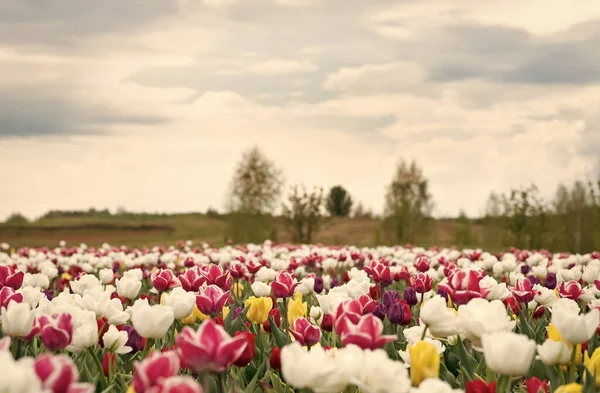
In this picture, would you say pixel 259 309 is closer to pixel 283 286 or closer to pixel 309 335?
pixel 283 286

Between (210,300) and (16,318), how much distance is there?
1215 millimetres

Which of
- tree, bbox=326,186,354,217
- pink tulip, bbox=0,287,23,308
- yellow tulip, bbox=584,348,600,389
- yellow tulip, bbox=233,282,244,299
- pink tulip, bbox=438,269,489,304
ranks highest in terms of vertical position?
tree, bbox=326,186,354,217

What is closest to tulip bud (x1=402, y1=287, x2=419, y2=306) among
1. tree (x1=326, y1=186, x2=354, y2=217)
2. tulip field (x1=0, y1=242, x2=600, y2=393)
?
tulip field (x1=0, y1=242, x2=600, y2=393)

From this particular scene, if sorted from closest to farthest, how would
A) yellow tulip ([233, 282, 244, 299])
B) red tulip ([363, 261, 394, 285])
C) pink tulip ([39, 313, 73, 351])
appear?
pink tulip ([39, 313, 73, 351]) → red tulip ([363, 261, 394, 285]) → yellow tulip ([233, 282, 244, 299])

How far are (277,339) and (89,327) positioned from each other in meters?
1.43

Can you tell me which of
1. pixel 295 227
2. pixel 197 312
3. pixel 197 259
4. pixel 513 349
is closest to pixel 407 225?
pixel 295 227

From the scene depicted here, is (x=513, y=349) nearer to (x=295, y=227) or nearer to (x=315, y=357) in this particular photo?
(x=315, y=357)

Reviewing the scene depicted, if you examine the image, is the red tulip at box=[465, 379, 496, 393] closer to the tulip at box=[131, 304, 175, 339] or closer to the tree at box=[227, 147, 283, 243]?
the tulip at box=[131, 304, 175, 339]

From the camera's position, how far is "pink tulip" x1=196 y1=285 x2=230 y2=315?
13.3 ft

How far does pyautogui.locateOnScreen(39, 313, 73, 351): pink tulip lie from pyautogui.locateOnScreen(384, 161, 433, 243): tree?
83.3ft

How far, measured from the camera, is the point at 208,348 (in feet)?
7.47

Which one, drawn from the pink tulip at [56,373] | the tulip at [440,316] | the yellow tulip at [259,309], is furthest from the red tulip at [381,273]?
the pink tulip at [56,373]

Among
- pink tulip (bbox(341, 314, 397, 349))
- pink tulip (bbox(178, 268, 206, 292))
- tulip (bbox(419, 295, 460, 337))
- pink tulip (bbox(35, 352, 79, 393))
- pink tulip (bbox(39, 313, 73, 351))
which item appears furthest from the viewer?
pink tulip (bbox(178, 268, 206, 292))

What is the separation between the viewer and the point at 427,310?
3.17m
